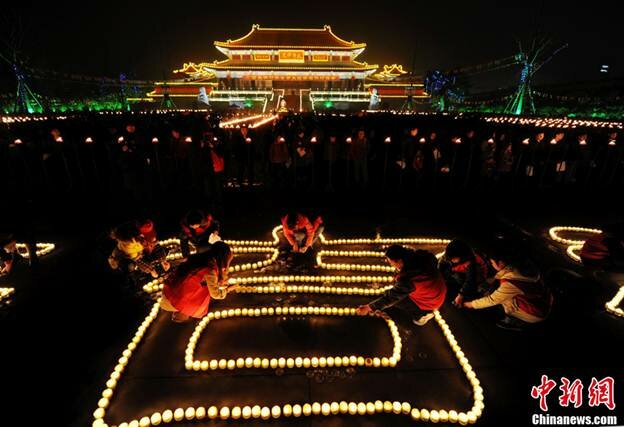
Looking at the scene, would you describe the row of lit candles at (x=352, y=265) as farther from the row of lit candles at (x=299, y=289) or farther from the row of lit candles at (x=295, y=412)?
the row of lit candles at (x=295, y=412)

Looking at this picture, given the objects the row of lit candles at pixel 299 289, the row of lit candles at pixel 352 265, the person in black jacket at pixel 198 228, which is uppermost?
the person in black jacket at pixel 198 228

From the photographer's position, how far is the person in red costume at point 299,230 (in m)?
4.74

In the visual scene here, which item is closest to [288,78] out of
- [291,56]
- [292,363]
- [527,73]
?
[291,56]

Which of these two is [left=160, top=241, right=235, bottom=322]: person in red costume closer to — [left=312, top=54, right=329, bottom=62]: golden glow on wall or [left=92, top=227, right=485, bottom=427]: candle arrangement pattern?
[left=92, top=227, right=485, bottom=427]: candle arrangement pattern

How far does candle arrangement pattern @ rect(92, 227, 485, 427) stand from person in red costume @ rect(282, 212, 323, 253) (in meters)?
0.67

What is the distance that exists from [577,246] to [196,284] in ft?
21.1

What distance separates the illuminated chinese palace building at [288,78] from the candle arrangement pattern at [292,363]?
110ft

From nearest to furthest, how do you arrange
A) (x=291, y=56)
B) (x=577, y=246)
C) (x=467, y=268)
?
(x=467, y=268) → (x=577, y=246) → (x=291, y=56)

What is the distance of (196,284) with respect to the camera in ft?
11.1

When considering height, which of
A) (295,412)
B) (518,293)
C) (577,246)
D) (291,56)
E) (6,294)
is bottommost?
(295,412)

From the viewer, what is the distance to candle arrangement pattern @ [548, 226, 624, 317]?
411 cm

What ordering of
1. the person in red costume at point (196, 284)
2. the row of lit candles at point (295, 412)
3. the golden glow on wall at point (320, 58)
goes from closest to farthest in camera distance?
the row of lit candles at point (295, 412) < the person in red costume at point (196, 284) < the golden glow on wall at point (320, 58)

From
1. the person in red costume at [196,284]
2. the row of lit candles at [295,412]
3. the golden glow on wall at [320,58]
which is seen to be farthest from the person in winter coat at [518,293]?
the golden glow on wall at [320,58]

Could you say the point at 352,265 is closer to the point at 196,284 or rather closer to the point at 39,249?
the point at 196,284
